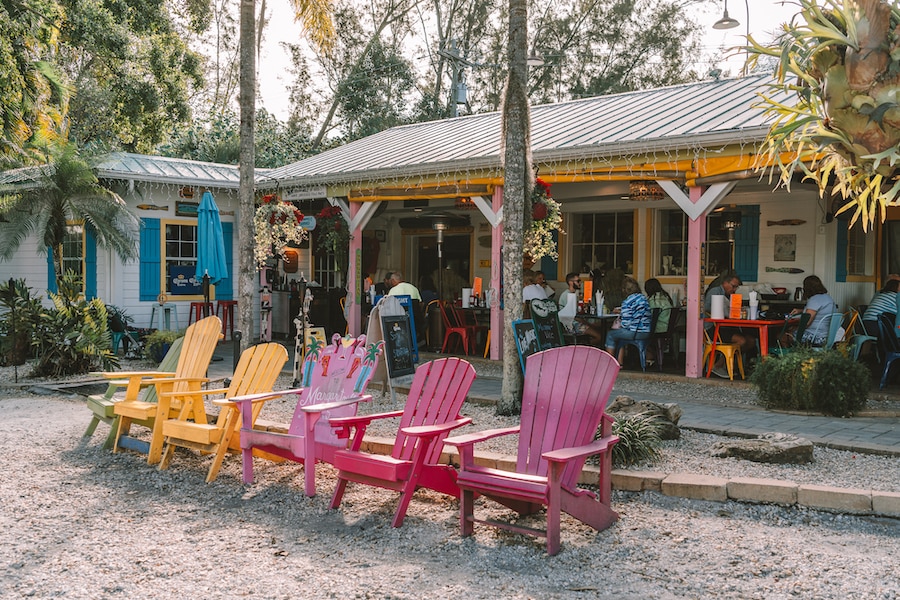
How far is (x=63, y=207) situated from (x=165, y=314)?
2337 millimetres

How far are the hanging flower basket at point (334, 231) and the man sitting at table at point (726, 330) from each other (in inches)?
210

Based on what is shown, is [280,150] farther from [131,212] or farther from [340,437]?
[340,437]

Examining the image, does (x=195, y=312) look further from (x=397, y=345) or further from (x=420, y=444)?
(x=420, y=444)

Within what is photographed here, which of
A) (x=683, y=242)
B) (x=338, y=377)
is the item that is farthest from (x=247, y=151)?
(x=683, y=242)

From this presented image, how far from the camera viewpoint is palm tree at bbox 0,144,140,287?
1171cm

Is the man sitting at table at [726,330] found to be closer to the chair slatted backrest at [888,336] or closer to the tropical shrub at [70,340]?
the chair slatted backrest at [888,336]

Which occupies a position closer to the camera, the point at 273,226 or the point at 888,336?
the point at 888,336

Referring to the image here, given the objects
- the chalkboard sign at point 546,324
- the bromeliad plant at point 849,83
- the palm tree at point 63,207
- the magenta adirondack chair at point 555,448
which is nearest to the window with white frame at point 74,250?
the palm tree at point 63,207

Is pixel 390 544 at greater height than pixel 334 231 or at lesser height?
lesser

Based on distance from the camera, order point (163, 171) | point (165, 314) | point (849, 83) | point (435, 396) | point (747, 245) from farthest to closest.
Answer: point (163, 171) < point (165, 314) < point (747, 245) < point (435, 396) < point (849, 83)

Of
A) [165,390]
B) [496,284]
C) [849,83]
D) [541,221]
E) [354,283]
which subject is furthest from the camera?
[354,283]

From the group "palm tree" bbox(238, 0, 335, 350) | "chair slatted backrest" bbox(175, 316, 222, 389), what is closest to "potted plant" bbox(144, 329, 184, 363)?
"palm tree" bbox(238, 0, 335, 350)

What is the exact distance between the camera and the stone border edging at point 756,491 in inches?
164

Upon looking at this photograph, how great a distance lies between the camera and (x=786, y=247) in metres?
Answer: 11.0
